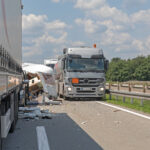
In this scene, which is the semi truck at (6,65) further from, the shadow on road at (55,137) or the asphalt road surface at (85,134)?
the asphalt road surface at (85,134)

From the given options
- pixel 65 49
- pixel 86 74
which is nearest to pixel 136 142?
pixel 86 74

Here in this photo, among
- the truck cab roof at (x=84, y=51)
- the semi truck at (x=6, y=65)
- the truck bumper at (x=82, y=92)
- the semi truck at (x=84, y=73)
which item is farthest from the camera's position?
the truck cab roof at (x=84, y=51)

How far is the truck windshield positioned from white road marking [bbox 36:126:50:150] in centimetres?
1044

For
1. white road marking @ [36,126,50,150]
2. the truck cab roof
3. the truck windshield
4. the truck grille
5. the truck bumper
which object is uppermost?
the truck cab roof

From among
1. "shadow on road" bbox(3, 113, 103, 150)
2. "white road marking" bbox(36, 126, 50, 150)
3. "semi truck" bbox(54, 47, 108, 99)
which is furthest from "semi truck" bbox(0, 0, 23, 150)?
"semi truck" bbox(54, 47, 108, 99)

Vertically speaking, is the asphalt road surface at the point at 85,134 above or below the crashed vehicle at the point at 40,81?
below

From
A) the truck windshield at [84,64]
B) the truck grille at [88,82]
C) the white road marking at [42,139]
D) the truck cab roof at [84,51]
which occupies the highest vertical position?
the truck cab roof at [84,51]

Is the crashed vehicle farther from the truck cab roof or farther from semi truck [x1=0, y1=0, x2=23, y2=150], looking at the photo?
semi truck [x1=0, y1=0, x2=23, y2=150]

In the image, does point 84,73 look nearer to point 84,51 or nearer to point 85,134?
point 84,51

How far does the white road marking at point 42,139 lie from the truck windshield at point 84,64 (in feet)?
34.2

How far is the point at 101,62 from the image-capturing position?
784 inches

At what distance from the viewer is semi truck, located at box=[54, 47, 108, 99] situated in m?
19.5

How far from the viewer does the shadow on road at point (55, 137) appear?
259 inches

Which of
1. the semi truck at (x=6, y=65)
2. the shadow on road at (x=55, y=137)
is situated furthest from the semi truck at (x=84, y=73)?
the semi truck at (x=6, y=65)
